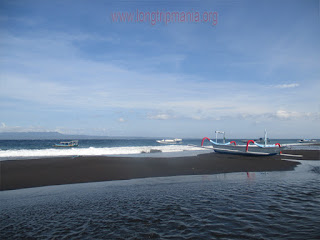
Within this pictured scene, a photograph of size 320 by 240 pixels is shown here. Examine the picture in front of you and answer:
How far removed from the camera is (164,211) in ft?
27.0

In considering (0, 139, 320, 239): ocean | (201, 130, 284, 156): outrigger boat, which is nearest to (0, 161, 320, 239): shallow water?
(0, 139, 320, 239): ocean

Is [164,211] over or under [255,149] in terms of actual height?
under

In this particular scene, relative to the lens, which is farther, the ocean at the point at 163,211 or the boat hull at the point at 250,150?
the boat hull at the point at 250,150

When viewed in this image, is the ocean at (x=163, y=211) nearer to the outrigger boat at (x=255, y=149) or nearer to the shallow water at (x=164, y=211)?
the shallow water at (x=164, y=211)

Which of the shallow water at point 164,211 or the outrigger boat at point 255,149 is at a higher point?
the outrigger boat at point 255,149

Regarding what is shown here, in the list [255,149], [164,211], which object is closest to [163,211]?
[164,211]

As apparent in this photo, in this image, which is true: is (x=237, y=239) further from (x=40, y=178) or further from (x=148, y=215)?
(x=40, y=178)

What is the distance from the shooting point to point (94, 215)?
7.91m

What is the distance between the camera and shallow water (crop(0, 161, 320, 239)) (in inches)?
253

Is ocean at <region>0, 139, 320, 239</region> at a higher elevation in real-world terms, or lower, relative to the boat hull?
lower

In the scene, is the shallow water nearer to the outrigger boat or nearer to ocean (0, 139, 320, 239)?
ocean (0, 139, 320, 239)

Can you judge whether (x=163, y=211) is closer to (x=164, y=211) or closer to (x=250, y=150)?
(x=164, y=211)

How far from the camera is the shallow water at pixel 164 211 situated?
6.42 m

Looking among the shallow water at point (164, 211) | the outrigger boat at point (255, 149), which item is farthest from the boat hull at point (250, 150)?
the shallow water at point (164, 211)
